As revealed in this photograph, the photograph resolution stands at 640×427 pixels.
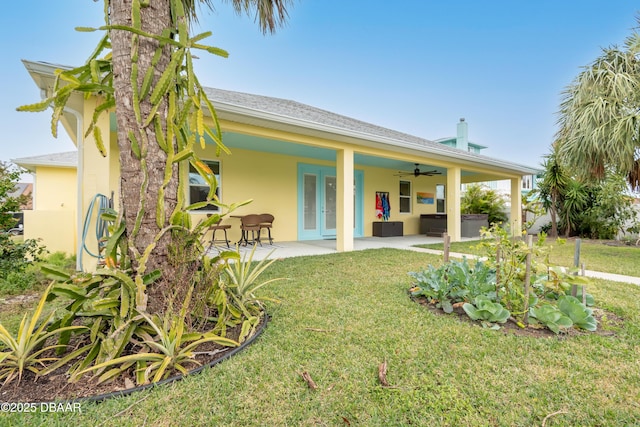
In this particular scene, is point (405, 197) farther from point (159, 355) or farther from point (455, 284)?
point (159, 355)

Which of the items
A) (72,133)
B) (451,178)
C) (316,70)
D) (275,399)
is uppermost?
(316,70)

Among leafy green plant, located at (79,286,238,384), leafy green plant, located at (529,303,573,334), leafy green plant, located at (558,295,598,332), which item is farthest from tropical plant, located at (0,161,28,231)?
leafy green plant, located at (558,295,598,332)

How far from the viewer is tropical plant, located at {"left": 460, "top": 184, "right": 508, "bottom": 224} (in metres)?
13.5

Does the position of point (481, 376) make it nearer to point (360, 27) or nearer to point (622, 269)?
point (622, 269)

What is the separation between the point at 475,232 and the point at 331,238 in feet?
18.3

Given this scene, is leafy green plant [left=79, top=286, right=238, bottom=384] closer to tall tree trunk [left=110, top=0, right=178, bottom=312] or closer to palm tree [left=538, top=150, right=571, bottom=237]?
tall tree trunk [left=110, top=0, right=178, bottom=312]

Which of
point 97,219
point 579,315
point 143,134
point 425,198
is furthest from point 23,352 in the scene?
point 425,198

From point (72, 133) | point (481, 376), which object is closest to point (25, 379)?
point (481, 376)

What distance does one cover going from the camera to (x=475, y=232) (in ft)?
35.5

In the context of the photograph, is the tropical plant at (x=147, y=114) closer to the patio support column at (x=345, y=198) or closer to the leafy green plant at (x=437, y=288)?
the leafy green plant at (x=437, y=288)

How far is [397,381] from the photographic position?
180cm

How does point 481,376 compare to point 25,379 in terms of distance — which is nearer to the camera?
point 25,379

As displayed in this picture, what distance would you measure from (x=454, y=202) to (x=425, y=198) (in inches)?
141

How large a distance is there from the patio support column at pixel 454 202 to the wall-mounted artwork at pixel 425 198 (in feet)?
10.4
